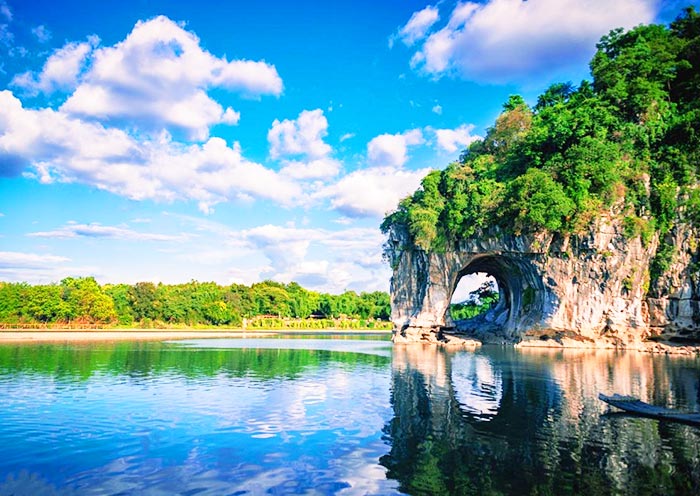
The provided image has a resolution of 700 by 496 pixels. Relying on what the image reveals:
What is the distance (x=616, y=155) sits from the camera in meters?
36.2

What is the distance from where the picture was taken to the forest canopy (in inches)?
1423

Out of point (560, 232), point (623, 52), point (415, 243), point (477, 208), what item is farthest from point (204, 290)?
point (623, 52)

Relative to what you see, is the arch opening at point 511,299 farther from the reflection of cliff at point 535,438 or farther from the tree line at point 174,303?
→ the tree line at point 174,303

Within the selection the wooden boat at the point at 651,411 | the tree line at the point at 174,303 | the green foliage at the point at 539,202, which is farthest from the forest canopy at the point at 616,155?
the tree line at the point at 174,303

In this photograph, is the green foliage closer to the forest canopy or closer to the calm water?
the forest canopy

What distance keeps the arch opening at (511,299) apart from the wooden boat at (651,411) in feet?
84.3

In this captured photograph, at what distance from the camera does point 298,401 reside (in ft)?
56.1

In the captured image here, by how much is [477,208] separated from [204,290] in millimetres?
63006

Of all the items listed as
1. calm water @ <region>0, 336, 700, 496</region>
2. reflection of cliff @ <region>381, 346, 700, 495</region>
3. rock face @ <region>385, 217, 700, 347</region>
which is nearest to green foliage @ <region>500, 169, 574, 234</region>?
rock face @ <region>385, 217, 700, 347</region>

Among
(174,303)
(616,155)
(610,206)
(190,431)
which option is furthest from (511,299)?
(174,303)

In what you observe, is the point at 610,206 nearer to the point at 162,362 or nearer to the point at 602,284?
the point at 602,284

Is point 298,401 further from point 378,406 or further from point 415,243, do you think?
point 415,243

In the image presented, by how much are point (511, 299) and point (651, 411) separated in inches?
1373

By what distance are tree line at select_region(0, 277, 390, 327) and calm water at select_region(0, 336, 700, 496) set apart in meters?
47.7
